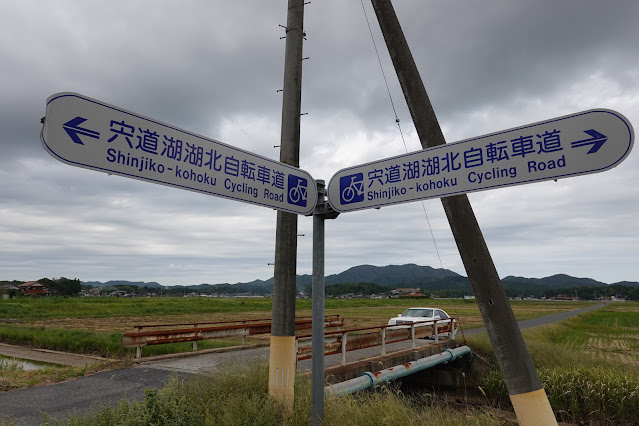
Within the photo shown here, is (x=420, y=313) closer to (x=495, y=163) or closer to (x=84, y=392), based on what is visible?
(x=84, y=392)

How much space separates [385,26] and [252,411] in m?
5.31

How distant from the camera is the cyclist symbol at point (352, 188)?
3625 millimetres

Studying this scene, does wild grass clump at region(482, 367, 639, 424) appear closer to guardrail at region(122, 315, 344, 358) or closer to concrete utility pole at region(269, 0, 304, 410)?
guardrail at region(122, 315, 344, 358)

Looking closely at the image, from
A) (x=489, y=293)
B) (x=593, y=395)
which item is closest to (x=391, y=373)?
(x=593, y=395)

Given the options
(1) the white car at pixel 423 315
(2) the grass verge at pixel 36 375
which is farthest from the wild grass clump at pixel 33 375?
(1) the white car at pixel 423 315

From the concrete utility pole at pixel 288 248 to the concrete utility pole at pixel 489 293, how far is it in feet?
4.98

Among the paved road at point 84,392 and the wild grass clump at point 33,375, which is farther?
the wild grass clump at point 33,375

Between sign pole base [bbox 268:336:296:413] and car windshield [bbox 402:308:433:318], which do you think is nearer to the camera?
sign pole base [bbox 268:336:296:413]

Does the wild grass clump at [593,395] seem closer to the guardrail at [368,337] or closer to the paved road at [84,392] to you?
the guardrail at [368,337]

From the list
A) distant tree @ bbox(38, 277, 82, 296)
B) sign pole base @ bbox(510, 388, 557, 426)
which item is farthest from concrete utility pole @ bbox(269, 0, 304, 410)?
distant tree @ bbox(38, 277, 82, 296)

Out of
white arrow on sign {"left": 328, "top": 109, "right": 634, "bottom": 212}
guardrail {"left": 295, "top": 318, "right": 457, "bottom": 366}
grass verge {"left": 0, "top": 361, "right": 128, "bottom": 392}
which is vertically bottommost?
grass verge {"left": 0, "top": 361, "right": 128, "bottom": 392}

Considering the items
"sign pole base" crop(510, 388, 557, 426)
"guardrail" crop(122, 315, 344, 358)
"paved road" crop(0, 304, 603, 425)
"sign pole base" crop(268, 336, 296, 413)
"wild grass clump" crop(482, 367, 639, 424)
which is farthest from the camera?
"guardrail" crop(122, 315, 344, 358)

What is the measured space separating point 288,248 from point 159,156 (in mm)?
2294

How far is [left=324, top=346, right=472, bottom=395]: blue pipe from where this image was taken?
795cm
